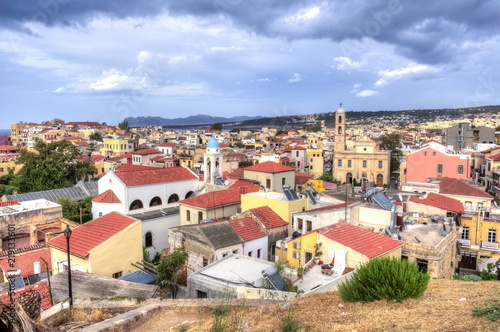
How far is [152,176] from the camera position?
97.6 ft

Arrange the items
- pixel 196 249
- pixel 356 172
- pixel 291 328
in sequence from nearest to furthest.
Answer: pixel 291 328
pixel 196 249
pixel 356 172

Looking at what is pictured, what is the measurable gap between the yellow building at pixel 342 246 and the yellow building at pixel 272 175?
62.3 ft

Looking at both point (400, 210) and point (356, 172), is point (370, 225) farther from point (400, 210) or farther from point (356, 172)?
point (356, 172)

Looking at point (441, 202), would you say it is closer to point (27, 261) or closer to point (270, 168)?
point (270, 168)

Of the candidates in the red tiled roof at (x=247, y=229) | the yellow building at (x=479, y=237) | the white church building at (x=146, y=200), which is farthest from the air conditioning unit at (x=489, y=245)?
the white church building at (x=146, y=200)

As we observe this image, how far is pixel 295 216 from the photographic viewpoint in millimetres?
19016

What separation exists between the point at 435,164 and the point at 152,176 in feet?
94.4

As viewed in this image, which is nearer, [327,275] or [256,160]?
[327,275]

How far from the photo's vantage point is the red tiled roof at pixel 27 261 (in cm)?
1739

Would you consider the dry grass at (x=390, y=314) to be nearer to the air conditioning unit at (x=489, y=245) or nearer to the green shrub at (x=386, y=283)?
the green shrub at (x=386, y=283)

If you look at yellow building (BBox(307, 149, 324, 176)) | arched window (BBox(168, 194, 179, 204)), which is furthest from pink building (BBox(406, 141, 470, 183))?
arched window (BBox(168, 194, 179, 204))

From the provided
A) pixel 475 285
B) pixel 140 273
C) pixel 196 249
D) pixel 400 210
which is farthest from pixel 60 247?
pixel 400 210

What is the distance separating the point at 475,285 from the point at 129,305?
8.28 metres

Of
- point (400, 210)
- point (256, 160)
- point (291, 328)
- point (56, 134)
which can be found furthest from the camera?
point (56, 134)
